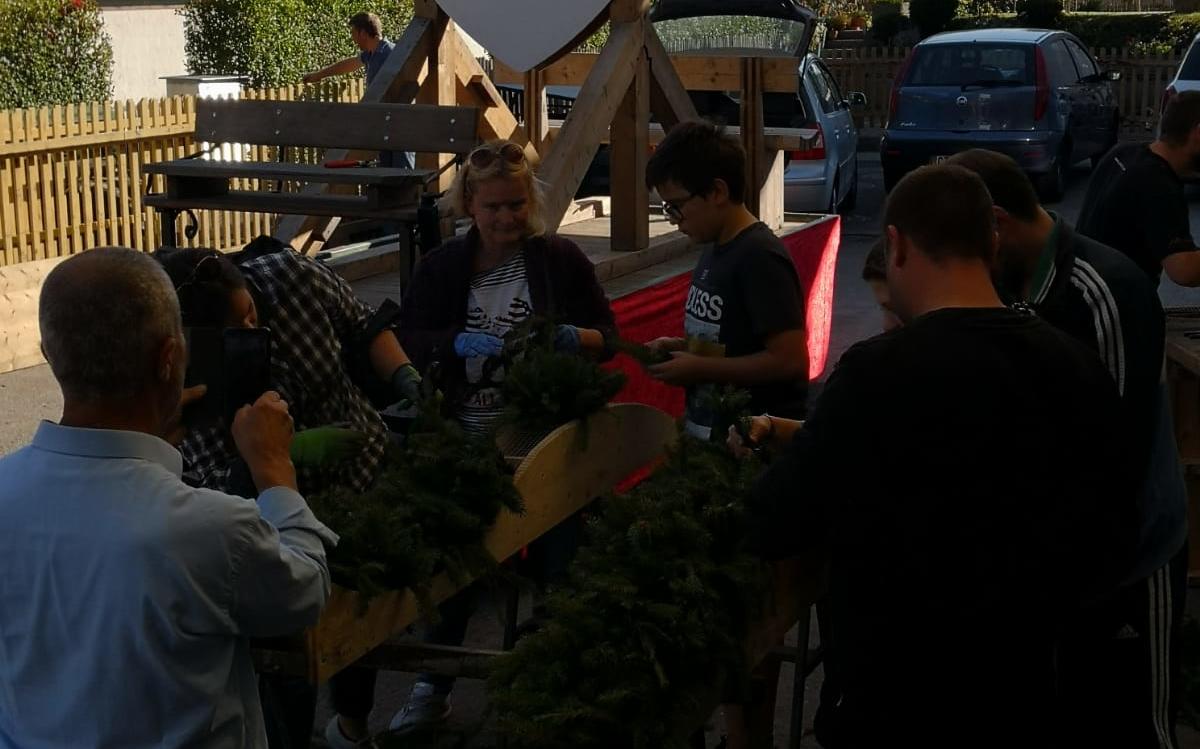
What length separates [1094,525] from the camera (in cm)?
261

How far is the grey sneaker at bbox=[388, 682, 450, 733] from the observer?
14.5ft

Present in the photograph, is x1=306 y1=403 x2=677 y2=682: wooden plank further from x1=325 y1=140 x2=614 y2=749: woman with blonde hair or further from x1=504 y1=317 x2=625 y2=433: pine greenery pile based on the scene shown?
x1=325 y1=140 x2=614 y2=749: woman with blonde hair

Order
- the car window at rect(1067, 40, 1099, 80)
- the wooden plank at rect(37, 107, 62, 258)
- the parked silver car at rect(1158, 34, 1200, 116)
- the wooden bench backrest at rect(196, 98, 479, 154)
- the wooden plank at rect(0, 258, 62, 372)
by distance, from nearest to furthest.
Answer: the wooden bench backrest at rect(196, 98, 479, 154) → the wooden plank at rect(0, 258, 62, 372) → the wooden plank at rect(37, 107, 62, 258) → the parked silver car at rect(1158, 34, 1200, 116) → the car window at rect(1067, 40, 1099, 80)

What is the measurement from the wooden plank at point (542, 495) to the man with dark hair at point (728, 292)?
7.3 inches

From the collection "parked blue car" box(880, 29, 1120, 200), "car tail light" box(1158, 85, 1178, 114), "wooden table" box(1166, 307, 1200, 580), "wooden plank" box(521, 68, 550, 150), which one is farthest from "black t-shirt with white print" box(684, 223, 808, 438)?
"parked blue car" box(880, 29, 1120, 200)

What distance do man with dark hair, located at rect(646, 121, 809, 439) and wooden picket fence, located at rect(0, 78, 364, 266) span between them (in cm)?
655

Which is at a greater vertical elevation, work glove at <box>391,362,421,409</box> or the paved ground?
work glove at <box>391,362,421,409</box>

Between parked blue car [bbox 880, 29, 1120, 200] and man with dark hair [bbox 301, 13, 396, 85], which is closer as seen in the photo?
man with dark hair [bbox 301, 13, 396, 85]

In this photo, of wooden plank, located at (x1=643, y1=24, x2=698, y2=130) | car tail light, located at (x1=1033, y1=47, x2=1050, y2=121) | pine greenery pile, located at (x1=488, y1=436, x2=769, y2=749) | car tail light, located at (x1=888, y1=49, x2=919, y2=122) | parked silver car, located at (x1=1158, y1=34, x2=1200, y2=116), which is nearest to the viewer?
pine greenery pile, located at (x1=488, y1=436, x2=769, y2=749)

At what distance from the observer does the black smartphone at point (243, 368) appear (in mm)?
2734

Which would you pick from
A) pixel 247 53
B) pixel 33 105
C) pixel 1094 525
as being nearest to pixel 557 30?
pixel 1094 525

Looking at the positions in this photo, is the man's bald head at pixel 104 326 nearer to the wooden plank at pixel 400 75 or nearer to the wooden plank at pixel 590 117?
the wooden plank at pixel 590 117

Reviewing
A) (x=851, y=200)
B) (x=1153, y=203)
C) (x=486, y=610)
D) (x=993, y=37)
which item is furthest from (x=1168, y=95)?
(x=486, y=610)

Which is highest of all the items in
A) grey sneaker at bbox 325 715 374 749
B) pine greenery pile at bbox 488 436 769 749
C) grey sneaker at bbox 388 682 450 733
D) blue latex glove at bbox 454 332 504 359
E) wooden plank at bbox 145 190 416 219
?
wooden plank at bbox 145 190 416 219
